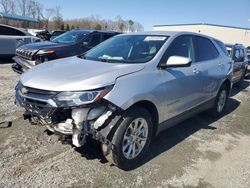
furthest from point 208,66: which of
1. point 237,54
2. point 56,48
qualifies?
point 237,54

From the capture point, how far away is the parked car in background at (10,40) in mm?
11595

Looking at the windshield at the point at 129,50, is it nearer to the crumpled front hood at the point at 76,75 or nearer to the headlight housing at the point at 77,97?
the crumpled front hood at the point at 76,75

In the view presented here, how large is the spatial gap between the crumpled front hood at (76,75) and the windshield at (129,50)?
0.29m

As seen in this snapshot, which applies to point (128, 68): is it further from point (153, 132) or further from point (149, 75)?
point (153, 132)

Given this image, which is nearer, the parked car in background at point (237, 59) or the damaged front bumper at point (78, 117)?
the damaged front bumper at point (78, 117)

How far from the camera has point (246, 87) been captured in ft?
36.2

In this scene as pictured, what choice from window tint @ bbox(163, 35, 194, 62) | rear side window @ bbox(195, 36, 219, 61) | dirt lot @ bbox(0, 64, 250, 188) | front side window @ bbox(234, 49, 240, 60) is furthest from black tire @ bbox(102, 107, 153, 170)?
front side window @ bbox(234, 49, 240, 60)

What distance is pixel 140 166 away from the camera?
379 cm

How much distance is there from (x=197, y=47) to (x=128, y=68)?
6.50ft

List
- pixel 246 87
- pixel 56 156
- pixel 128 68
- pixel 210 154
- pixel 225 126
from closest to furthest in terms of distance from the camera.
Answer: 1. pixel 128 68
2. pixel 56 156
3. pixel 210 154
4. pixel 225 126
5. pixel 246 87

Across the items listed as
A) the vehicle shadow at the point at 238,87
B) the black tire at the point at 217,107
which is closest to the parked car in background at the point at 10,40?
the vehicle shadow at the point at 238,87

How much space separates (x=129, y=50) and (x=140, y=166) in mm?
1729

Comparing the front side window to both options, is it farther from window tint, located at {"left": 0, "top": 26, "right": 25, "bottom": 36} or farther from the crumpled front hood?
window tint, located at {"left": 0, "top": 26, "right": 25, "bottom": 36}

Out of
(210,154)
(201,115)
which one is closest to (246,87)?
(201,115)
